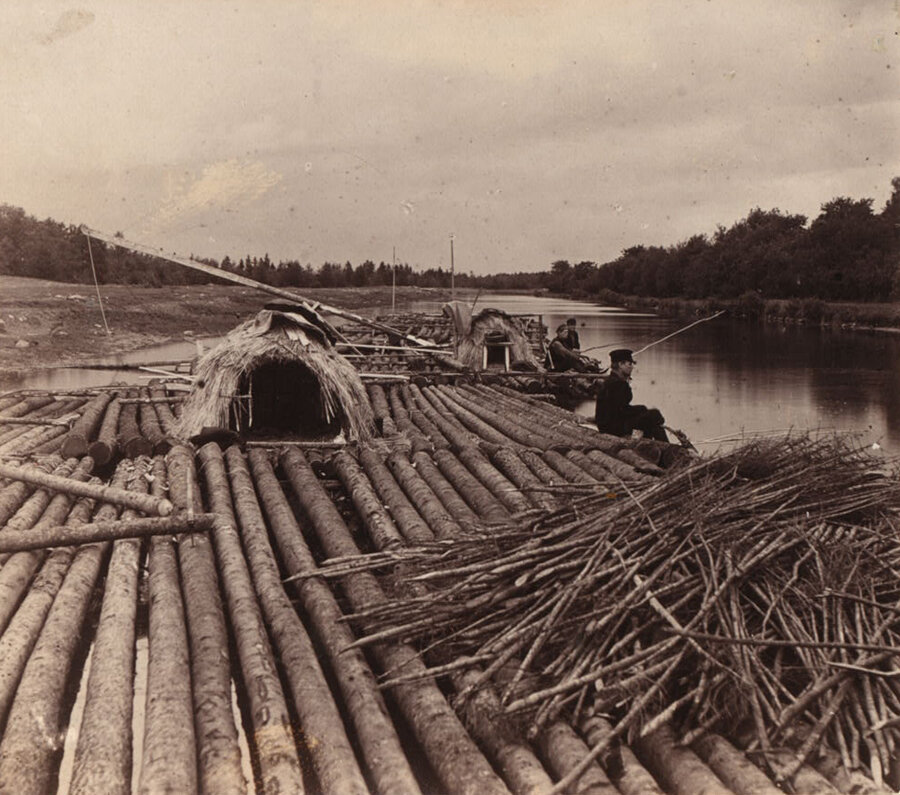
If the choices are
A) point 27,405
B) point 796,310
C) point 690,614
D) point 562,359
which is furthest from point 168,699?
point 796,310

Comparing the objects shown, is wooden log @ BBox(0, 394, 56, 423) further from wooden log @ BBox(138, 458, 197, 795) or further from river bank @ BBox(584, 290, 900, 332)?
river bank @ BBox(584, 290, 900, 332)

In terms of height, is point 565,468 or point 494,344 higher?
point 494,344

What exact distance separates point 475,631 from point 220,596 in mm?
1618

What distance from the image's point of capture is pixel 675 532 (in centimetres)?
420

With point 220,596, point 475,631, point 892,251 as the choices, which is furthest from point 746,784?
point 892,251

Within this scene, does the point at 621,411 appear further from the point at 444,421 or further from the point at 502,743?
the point at 502,743

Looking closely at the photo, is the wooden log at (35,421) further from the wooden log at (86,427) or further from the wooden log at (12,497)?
the wooden log at (12,497)

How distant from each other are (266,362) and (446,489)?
380 centimetres

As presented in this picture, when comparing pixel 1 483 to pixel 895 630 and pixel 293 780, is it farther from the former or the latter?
pixel 895 630

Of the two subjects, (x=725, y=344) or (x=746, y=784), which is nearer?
(x=746, y=784)

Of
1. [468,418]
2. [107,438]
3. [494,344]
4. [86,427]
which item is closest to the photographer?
[107,438]

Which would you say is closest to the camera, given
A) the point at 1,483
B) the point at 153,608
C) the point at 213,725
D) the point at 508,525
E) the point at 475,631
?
the point at 213,725

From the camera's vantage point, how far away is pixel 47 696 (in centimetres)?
339

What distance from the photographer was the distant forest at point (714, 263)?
36625 millimetres
